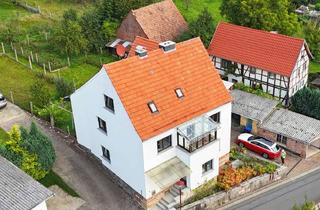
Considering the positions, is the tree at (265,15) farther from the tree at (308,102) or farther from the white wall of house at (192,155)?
the white wall of house at (192,155)

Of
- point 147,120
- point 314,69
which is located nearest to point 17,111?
point 147,120

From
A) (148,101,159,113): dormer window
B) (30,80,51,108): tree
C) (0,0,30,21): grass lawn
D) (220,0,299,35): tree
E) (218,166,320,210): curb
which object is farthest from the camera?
(0,0,30,21): grass lawn

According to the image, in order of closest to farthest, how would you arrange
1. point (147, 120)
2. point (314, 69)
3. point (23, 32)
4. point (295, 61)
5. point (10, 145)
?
1. point (147, 120)
2. point (10, 145)
3. point (295, 61)
4. point (314, 69)
5. point (23, 32)

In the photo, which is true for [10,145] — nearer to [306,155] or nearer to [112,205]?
[112,205]

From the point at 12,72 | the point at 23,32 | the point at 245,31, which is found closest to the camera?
the point at 245,31

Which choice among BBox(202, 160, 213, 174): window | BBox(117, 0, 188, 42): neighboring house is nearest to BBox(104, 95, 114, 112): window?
BBox(202, 160, 213, 174): window

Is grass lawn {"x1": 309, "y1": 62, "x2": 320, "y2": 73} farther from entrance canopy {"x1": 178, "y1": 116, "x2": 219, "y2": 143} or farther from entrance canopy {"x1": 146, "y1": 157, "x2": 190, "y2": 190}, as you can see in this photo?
entrance canopy {"x1": 146, "y1": 157, "x2": 190, "y2": 190}

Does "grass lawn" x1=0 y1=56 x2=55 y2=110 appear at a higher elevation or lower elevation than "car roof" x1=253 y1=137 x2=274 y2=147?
higher

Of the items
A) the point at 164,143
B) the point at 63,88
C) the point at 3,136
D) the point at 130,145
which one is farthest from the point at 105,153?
the point at 63,88
